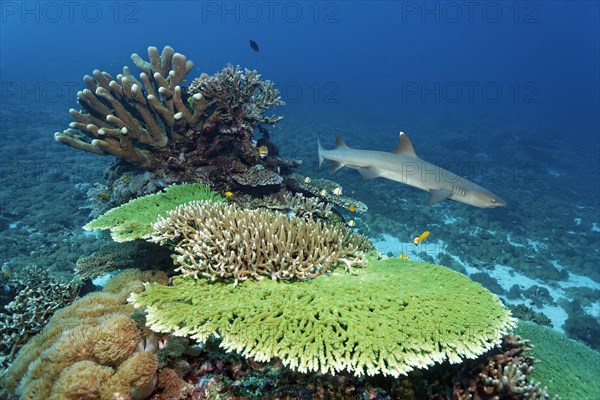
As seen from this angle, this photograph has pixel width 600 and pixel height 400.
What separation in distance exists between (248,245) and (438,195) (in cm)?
544

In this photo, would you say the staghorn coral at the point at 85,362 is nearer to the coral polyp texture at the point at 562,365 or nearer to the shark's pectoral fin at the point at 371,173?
the coral polyp texture at the point at 562,365

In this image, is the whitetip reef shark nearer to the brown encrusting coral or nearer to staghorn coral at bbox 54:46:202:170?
the brown encrusting coral

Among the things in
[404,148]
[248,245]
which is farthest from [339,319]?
[404,148]

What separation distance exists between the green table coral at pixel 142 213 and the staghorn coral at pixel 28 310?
122 cm

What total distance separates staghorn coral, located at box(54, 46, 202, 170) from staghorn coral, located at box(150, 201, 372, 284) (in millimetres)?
3966

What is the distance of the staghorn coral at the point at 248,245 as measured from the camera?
11.8ft

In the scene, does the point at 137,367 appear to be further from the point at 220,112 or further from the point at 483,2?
the point at 483,2

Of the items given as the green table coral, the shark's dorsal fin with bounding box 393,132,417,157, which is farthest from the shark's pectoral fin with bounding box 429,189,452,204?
the green table coral

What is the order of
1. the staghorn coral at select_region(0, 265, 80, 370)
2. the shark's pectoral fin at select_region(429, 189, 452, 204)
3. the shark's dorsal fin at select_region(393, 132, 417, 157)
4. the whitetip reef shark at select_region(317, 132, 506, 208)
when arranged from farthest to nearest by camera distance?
the shark's dorsal fin at select_region(393, 132, 417, 157) → the whitetip reef shark at select_region(317, 132, 506, 208) → the shark's pectoral fin at select_region(429, 189, 452, 204) → the staghorn coral at select_region(0, 265, 80, 370)

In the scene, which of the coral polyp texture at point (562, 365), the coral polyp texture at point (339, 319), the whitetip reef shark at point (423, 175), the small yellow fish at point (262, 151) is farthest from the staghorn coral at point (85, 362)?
the whitetip reef shark at point (423, 175)

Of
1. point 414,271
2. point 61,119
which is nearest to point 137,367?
point 414,271

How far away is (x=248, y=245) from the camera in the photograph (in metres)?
3.72

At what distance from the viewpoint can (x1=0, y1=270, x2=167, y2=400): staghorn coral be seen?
249cm

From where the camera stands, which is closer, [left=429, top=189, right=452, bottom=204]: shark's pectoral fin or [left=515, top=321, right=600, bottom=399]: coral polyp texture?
[left=515, top=321, right=600, bottom=399]: coral polyp texture
